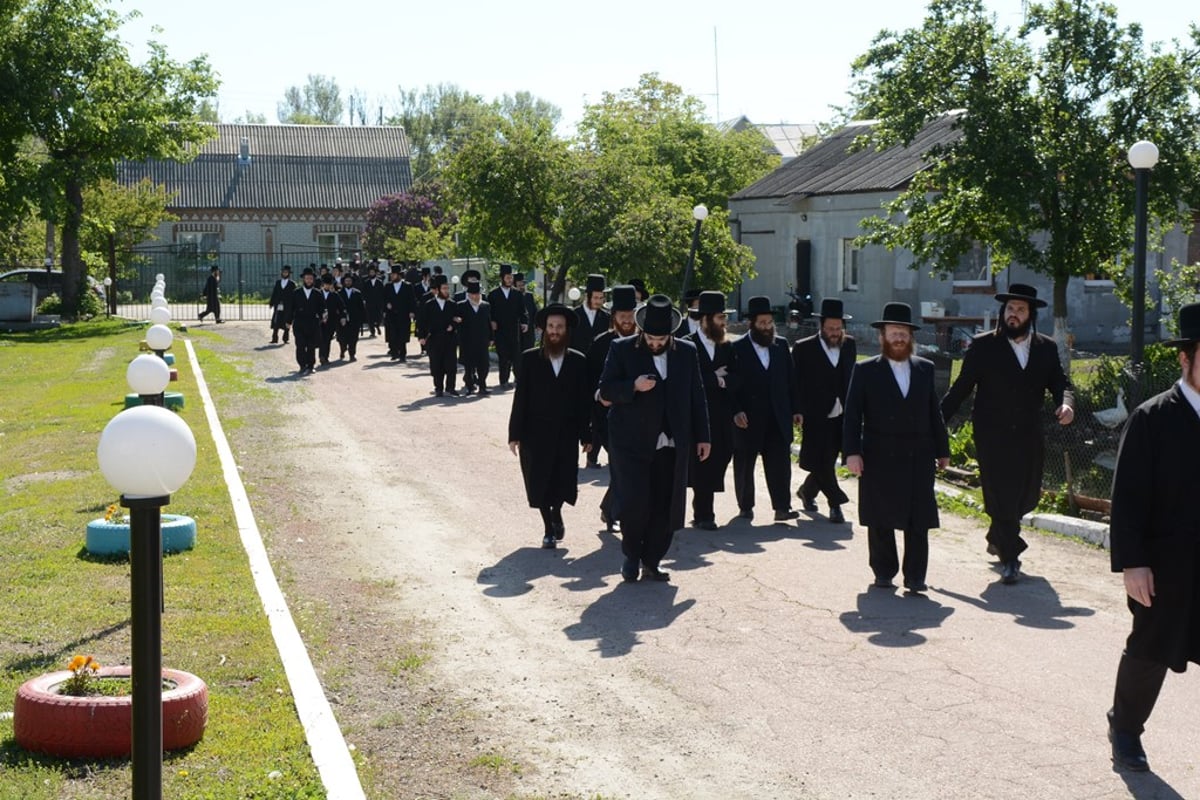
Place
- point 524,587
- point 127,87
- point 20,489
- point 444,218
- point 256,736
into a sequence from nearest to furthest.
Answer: point 256,736
point 524,587
point 20,489
point 127,87
point 444,218

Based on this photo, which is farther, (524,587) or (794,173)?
(794,173)

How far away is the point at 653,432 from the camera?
32.4 feet

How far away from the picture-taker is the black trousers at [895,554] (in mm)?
9594

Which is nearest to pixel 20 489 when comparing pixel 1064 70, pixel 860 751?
pixel 860 751

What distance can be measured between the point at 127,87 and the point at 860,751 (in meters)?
37.9

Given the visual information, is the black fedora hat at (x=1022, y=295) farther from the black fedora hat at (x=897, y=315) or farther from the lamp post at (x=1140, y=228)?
the lamp post at (x=1140, y=228)

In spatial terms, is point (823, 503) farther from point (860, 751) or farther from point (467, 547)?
point (860, 751)

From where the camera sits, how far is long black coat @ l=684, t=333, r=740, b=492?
1216 centimetres

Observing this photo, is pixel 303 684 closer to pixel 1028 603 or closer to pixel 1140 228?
pixel 1028 603

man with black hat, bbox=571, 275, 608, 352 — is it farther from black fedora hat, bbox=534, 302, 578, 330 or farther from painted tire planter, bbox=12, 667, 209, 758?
painted tire planter, bbox=12, 667, 209, 758

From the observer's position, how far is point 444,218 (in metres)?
59.1

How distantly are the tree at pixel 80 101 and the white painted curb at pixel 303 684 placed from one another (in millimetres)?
29921

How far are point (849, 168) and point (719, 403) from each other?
26.3m

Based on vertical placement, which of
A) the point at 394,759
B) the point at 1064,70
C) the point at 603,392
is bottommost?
the point at 394,759
